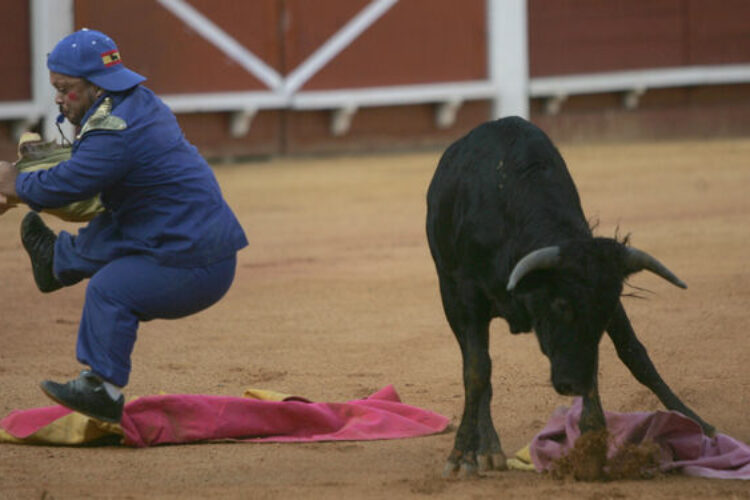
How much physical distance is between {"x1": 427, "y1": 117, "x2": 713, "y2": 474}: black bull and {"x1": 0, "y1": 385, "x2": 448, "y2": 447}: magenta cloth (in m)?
0.44

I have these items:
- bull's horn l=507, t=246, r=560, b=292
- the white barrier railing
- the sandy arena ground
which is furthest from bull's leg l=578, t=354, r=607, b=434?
the white barrier railing

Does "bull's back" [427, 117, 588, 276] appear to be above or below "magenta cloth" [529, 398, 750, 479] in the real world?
above

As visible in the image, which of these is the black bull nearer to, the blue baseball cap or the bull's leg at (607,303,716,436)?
the bull's leg at (607,303,716,436)

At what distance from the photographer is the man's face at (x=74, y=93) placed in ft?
13.6

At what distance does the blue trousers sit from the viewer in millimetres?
4113

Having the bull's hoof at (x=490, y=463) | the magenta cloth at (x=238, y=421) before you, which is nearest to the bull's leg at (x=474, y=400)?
the bull's hoof at (x=490, y=463)

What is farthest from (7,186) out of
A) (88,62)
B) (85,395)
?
(85,395)

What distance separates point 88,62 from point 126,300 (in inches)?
27.3

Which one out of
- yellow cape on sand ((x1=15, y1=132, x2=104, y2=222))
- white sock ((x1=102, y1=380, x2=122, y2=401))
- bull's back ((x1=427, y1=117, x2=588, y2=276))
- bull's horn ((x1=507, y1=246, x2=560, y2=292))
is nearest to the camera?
bull's horn ((x1=507, y1=246, x2=560, y2=292))

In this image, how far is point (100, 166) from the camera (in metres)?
4.05

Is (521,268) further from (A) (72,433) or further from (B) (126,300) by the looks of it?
(A) (72,433)

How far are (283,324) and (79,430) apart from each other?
220cm

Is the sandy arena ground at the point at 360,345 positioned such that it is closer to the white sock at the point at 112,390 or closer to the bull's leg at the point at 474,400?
the bull's leg at the point at 474,400

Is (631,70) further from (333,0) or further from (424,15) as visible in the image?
(333,0)
